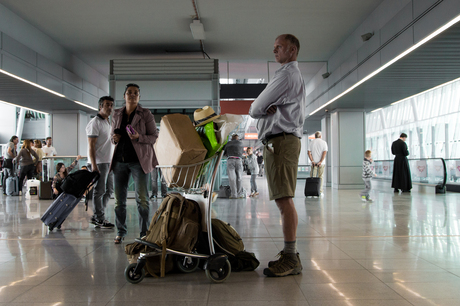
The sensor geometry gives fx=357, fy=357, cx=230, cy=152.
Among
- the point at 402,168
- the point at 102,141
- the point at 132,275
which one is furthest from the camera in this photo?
the point at 402,168

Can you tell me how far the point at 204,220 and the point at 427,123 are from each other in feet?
65.2

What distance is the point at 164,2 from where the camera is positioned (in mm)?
7152

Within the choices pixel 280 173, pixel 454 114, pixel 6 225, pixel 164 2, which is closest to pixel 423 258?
pixel 280 173

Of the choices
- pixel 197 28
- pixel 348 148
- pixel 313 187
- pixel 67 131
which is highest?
pixel 197 28

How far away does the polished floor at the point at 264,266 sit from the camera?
212 cm

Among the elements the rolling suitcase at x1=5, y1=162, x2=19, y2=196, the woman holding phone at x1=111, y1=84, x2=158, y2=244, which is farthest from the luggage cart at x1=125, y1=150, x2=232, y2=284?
the rolling suitcase at x1=5, y1=162, x2=19, y2=196

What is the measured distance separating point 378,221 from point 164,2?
565 centimetres

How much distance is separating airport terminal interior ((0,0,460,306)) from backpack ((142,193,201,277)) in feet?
0.81

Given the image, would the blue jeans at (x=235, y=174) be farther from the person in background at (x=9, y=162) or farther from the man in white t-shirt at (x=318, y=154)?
the person in background at (x=9, y=162)

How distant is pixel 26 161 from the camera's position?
10.3 meters

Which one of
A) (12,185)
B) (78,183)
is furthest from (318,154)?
(12,185)

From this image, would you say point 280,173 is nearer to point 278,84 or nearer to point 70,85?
point 278,84

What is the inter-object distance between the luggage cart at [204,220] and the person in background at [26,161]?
934cm

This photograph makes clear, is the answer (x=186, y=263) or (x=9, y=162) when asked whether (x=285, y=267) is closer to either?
(x=186, y=263)
